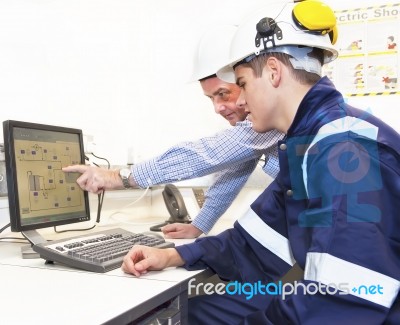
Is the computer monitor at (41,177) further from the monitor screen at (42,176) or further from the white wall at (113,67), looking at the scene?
the white wall at (113,67)

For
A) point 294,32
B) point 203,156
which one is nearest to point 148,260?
point 203,156

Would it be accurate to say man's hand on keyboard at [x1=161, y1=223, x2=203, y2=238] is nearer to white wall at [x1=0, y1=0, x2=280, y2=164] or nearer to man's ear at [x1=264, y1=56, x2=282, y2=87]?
white wall at [x1=0, y1=0, x2=280, y2=164]

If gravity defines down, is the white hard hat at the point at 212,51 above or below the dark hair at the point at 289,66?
above

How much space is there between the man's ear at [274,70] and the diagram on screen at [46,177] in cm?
72

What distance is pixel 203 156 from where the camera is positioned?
55.5 inches

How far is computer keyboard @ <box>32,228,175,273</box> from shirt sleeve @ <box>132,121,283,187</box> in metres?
0.23

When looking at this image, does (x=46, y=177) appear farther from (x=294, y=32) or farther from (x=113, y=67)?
(x=113, y=67)

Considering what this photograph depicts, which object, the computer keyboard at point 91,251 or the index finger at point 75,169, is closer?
the computer keyboard at point 91,251

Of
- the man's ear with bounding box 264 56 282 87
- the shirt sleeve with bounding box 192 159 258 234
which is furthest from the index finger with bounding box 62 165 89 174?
the man's ear with bounding box 264 56 282 87

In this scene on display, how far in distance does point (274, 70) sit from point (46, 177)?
0.76m

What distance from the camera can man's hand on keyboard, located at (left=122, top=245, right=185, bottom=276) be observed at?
96 cm

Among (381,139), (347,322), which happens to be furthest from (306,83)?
(347,322)

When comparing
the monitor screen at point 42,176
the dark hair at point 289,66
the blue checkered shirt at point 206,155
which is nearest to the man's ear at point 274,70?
the dark hair at point 289,66

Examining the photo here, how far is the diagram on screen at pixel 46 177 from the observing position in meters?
1.15
